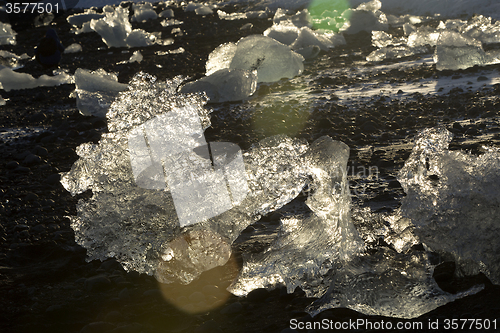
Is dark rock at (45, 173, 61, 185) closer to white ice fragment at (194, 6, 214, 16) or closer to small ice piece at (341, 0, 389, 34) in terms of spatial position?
small ice piece at (341, 0, 389, 34)

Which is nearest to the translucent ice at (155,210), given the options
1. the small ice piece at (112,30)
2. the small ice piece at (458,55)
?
the small ice piece at (458,55)

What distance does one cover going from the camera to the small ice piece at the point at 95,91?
5422 mm

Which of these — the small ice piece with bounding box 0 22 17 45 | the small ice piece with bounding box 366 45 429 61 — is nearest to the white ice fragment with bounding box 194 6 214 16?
the small ice piece with bounding box 0 22 17 45

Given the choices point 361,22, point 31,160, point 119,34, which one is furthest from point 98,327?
point 119,34

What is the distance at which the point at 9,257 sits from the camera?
273cm

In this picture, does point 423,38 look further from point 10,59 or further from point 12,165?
point 10,59

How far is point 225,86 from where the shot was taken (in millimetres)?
5430

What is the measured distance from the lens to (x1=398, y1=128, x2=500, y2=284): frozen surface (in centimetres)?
214

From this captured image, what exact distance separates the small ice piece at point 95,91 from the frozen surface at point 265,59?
62.8 inches

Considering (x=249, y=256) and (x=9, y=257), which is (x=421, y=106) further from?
(x=9, y=257)

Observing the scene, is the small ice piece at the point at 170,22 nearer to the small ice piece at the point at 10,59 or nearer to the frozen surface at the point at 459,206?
the small ice piece at the point at 10,59

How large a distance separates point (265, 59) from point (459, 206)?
4193 mm

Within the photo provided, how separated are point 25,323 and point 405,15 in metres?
11.0

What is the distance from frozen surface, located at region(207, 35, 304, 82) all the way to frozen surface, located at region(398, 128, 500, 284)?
12.3 ft
